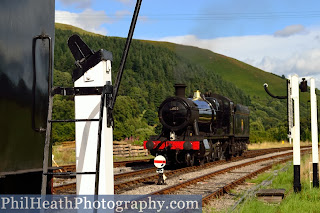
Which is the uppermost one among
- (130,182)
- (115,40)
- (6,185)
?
(115,40)

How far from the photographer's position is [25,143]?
3.34 m

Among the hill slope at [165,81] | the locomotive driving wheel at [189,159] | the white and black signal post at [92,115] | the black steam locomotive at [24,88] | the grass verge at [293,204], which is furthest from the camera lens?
the hill slope at [165,81]

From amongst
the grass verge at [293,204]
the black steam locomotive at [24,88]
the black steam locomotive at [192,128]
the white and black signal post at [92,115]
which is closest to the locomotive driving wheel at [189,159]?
the black steam locomotive at [192,128]

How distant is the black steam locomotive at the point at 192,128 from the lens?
19.0 meters

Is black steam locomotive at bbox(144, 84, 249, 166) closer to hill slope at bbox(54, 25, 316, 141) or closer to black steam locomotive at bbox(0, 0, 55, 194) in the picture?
hill slope at bbox(54, 25, 316, 141)

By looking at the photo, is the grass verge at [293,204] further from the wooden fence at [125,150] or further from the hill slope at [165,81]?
the hill slope at [165,81]

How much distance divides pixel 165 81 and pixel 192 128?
280 ft

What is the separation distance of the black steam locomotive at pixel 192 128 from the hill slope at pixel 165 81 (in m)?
12.2

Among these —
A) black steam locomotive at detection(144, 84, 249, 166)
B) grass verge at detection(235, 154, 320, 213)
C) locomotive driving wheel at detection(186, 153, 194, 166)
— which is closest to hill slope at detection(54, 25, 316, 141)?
black steam locomotive at detection(144, 84, 249, 166)

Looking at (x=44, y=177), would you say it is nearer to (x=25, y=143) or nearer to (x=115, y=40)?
(x=25, y=143)

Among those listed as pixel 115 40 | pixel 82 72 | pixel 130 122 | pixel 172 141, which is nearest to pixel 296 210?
pixel 82 72

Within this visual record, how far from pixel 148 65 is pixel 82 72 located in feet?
350

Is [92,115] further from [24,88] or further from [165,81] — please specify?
[165,81]

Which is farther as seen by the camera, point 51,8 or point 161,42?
point 161,42
